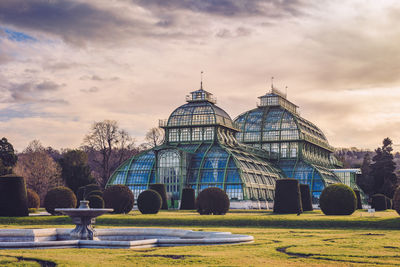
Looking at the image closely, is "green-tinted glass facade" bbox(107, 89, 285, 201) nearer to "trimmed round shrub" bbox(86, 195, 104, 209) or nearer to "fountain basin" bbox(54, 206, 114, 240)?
"trimmed round shrub" bbox(86, 195, 104, 209)

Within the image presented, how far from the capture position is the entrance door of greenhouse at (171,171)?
3105 inches

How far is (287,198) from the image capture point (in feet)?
174

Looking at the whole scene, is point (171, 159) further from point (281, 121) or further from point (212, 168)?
point (281, 121)

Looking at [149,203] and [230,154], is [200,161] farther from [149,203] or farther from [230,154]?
[149,203]

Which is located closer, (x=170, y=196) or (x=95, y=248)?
(x=95, y=248)

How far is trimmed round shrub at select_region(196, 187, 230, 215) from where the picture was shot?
51719mm

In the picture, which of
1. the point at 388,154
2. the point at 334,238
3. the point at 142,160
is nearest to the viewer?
the point at 334,238

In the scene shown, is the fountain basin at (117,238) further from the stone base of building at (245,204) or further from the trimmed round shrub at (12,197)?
the stone base of building at (245,204)

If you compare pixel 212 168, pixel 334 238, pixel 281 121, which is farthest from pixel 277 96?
pixel 334 238

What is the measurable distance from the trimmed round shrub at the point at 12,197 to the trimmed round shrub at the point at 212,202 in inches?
606

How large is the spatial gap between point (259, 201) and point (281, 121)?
25841 millimetres

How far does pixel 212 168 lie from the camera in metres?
78.8

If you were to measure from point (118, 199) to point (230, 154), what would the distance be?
91.6 ft

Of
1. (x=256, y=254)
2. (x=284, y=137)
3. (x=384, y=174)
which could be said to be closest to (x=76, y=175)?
(x=284, y=137)
